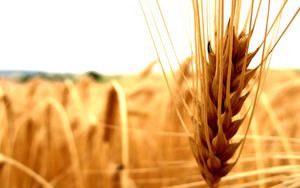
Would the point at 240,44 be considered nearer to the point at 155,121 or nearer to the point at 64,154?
the point at 155,121

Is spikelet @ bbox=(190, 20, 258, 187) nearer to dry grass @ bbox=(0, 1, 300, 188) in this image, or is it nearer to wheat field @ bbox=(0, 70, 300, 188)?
dry grass @ bbox=(0, 1, 300, 188)

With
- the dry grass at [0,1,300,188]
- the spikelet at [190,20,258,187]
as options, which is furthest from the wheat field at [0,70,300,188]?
the spikelet at [190,20,258,187]

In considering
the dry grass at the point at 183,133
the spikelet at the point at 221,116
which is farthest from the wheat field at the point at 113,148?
the spikelet at the point at 221,116

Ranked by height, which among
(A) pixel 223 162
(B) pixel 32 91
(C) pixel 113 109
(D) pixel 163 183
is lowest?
(B) pixel 32 91

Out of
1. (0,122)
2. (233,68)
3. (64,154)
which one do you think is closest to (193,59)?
(233,68)

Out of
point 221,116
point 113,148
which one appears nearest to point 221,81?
point 221,116

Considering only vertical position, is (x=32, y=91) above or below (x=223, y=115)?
below

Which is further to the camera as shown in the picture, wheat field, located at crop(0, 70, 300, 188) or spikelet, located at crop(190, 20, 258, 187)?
wheat field, located at crop(0, 70, 300, 188)

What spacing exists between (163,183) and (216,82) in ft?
1.98

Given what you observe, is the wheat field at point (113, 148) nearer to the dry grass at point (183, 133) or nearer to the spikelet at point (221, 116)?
the dry grass at point (183, 133)

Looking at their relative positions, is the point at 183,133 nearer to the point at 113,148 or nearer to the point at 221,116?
the point at 221,116

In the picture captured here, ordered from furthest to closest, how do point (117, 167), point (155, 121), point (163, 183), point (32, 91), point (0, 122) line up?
1. point (32, 91)
2. point (155, 121)
3. point (0, 122)
4. point (163, 183)
5. point (117, 167)

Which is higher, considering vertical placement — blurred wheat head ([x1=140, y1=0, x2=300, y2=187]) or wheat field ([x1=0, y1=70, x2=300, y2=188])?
blurred wheat head ([x1=140, y1=0, x2=300, y2=187])

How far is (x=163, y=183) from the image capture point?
1.05 m
